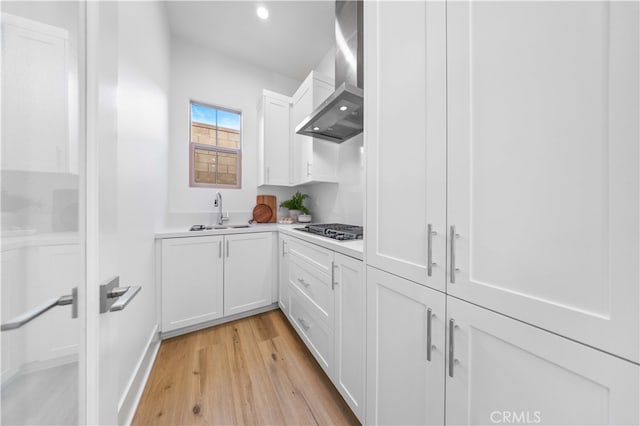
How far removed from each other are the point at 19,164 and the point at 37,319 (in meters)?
0.31

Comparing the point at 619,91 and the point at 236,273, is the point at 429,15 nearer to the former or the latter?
the point at 619,91

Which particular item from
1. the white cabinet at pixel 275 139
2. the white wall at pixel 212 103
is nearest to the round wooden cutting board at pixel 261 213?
the white wall at pixel 212 103

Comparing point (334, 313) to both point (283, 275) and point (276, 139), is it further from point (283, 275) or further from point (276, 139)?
point (276, 139)

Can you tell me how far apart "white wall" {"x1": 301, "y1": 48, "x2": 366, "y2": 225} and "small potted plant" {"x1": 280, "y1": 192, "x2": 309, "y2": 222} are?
7.6 inches

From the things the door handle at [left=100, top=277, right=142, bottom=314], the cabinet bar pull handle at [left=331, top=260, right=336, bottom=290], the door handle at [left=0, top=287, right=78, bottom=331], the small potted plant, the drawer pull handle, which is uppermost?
the small potted plant

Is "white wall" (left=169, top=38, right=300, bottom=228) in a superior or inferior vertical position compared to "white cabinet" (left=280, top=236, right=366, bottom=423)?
superior

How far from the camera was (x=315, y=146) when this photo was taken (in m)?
2.31

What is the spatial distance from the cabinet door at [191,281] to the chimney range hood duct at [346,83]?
5.09ft

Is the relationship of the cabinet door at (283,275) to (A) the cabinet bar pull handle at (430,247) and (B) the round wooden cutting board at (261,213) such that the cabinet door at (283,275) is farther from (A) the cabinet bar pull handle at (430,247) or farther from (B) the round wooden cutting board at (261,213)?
(A) the cabinet bar pull handle at (430,247)

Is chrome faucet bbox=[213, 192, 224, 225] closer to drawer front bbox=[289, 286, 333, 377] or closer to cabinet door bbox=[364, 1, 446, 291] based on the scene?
drawer front bbox=[289, 286, 333, 377]

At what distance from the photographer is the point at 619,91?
1.36 feet

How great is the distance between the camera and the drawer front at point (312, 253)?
1439mm

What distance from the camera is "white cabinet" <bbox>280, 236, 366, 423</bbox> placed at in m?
1.14

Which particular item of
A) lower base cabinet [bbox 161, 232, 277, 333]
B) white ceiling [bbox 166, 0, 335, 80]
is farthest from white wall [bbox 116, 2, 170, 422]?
white ceiling [bbox 166, 0, 335, 80]
